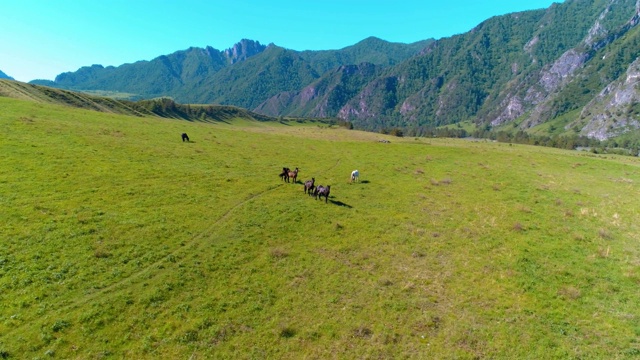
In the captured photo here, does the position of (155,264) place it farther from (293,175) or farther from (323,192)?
(293,175)

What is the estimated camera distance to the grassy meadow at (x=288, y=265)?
52.7 feet

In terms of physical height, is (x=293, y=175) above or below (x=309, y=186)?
above

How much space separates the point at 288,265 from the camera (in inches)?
888

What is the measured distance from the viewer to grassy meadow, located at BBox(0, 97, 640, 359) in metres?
16.1

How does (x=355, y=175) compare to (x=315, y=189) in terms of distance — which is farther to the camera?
(x=355, y=175)

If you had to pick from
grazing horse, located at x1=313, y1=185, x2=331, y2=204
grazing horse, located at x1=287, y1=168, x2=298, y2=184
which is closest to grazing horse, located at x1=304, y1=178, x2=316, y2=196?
grazing horse, located at x1=313, y1=185, x2=331, y2=204

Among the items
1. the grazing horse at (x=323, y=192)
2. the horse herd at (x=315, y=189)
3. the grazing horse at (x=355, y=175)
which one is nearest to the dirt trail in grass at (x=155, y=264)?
the horse herd at (x=315, y=189)

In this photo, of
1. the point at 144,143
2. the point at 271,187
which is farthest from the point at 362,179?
the point at 144,143

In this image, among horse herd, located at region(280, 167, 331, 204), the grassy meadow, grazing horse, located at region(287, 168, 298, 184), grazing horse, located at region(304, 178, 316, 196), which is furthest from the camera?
grazing horse, located at region(287, 168, 298, 184)

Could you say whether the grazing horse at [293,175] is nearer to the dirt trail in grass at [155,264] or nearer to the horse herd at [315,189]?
the horse herd at [315,189]

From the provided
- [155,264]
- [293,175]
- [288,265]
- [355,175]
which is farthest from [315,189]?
[155,264]

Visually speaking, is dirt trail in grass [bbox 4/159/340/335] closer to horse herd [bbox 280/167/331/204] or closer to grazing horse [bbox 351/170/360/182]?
horse herd [bbox 280/167/331/204]

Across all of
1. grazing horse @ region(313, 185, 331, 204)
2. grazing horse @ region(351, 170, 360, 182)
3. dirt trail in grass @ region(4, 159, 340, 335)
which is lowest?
dirt trail in grass @ region(4, 159, 340, 335)

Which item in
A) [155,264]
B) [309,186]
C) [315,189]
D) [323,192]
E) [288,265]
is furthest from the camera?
[309,186]
